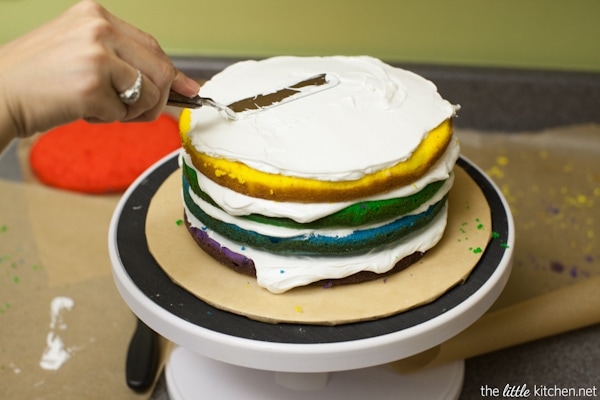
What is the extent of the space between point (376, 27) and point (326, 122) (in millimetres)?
692

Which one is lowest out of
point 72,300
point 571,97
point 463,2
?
point 72,300

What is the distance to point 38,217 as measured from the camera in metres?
1.39

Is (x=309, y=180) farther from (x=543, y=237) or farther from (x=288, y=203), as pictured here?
(x=543, y=237)

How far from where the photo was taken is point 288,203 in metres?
0.74

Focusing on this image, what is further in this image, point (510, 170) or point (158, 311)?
point (510, 170)

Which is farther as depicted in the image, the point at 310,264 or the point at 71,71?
the point at 310,264

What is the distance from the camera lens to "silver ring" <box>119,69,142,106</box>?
0.66 m

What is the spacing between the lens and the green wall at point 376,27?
138 centimetres

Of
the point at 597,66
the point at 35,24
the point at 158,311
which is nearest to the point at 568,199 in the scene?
the point at 597,66

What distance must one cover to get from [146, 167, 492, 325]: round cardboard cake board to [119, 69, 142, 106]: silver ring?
24 cm

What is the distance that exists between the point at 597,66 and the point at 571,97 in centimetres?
8

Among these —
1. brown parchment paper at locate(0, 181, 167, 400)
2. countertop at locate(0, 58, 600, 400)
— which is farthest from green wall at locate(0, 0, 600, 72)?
brown parchment paper at locate(0, 181, 167, 400)

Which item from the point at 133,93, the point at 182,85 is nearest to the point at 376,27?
the point at 182,85

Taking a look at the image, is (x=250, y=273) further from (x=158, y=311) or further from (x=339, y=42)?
(x=339, y=42)
